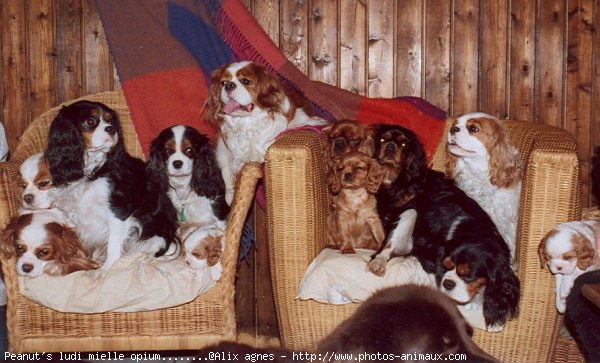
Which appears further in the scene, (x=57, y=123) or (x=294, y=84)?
(x=294, y=84)

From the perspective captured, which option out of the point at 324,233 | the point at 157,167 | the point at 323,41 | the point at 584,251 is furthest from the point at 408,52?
the point at 584,251

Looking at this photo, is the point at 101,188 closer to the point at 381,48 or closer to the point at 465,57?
the point at 381,48

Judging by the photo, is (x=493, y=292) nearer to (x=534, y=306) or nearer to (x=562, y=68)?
(x=534, y=306)

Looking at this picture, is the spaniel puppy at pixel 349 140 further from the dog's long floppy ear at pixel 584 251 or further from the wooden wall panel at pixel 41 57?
the wooden wall panel at pixel 41 57

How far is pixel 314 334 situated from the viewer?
3271mm

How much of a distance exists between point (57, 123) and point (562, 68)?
3001 millimetres

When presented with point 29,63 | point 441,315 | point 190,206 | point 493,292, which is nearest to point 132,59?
point 29,63

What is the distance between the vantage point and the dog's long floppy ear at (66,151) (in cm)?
342

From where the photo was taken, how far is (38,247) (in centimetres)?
316

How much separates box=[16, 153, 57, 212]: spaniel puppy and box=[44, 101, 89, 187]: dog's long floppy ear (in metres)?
0.03

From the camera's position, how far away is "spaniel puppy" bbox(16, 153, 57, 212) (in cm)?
336

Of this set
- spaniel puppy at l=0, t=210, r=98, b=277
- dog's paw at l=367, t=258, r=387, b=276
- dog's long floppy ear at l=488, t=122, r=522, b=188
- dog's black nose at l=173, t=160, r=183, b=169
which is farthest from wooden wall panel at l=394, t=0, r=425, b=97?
spaniel puppy at l=0, t=210, r=98, b=277

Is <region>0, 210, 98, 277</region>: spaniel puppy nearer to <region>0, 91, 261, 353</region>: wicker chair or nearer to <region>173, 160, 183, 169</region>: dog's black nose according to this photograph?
<region>0, 91, 261, 353</region>: wicker chair

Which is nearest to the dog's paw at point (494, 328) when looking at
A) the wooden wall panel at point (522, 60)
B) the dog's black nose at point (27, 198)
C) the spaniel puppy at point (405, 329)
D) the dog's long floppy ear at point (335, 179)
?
the dog's long floppy ear at point (335, 179)
